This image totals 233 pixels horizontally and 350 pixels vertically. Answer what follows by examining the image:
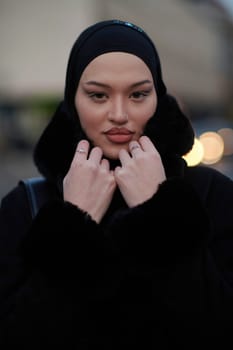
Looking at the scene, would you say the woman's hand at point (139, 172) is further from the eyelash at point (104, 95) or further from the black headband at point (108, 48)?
the black headband at point (108, 48)

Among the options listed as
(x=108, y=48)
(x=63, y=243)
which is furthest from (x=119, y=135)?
(x=63, y=243)

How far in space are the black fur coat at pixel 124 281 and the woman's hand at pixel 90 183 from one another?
43 mm

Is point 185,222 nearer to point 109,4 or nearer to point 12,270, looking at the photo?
point 12,270

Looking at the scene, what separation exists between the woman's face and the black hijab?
0.03 m

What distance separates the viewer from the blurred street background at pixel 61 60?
2416 centimetres

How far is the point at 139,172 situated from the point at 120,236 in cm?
22

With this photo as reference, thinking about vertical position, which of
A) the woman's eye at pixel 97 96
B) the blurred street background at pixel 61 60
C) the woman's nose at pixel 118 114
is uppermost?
the blurred street background at pixel 61 60

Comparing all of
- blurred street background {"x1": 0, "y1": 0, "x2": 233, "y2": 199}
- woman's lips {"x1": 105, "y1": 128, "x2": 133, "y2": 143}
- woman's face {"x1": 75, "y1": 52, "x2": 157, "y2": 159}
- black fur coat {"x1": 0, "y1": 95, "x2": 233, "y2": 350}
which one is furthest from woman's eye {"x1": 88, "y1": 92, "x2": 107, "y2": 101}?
blurred street background {"x1": 0, "y1": 0, "x2": 233, "y2": 199}

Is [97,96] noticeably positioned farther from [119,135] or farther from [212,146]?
[212,146]

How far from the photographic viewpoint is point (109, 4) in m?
41.8

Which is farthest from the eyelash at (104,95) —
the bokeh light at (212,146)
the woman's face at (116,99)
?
the bokeh light at (212,146)

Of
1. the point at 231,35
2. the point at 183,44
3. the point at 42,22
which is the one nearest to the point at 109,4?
the point at 42,22

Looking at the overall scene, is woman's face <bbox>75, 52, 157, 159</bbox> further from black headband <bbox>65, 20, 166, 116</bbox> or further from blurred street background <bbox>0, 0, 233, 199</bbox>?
blurred street background <bbox>0, 0, 233, 199</bbox>

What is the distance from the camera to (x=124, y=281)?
210cm
